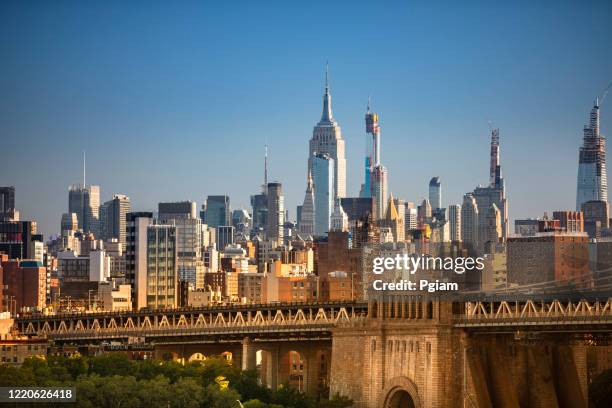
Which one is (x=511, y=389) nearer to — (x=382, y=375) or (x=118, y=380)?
(x=382, y=375)

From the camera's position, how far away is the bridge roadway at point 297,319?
418 feet

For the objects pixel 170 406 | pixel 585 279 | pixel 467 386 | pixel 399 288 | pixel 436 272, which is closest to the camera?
pixel 170 406

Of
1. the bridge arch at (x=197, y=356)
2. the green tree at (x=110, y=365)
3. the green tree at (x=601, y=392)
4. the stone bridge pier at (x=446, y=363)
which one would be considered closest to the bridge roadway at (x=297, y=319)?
the stone bridge pier at (x=446, y=363)

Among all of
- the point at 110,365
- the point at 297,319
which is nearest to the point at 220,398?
the point at 110,365

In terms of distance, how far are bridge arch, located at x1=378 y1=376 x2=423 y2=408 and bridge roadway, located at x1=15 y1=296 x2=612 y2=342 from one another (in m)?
4.22

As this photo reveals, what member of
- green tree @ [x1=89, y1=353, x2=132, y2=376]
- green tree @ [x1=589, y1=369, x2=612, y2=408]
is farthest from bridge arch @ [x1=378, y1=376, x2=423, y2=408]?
green tree @ [x1=89, y1=353, x2=132, y2=376]

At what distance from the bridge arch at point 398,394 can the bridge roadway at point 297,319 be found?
13.8 feet

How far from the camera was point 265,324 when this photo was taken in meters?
152

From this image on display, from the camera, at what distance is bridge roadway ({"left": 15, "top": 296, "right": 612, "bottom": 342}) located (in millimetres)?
127438

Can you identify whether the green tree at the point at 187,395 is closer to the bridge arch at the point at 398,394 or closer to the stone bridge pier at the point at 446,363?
the bridge arch at the point at 398,394

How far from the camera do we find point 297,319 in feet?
495

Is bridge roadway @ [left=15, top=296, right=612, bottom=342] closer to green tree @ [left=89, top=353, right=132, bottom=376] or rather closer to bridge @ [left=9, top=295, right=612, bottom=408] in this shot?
bridge @ [left=9, top=295, right=612, bottom=408]

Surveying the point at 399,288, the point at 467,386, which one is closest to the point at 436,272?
the point at 399,288

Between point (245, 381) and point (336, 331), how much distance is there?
714 cm
